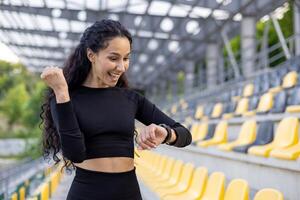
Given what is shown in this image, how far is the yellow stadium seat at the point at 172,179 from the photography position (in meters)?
4.67

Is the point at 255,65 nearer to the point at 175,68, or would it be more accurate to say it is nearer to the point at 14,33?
the point at 14,33

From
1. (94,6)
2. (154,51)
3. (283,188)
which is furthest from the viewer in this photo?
(154,51)

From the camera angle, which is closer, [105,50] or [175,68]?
[105,50]

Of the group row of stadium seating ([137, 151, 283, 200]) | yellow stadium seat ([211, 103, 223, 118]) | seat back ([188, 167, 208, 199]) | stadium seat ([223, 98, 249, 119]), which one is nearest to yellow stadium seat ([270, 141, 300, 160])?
row of stadium seating ([137, 151, 283, 200])

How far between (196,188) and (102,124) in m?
2.62

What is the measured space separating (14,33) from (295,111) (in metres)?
17.8

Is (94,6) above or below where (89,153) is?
above

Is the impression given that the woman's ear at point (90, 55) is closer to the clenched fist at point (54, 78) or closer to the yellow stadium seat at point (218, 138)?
the clenched fist at point (54, 78)

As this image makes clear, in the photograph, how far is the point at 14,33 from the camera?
20.5 meters

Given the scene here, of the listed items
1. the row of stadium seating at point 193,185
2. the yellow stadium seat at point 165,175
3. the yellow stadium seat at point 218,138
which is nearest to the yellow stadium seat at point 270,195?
the row of stadium seating at point 193,185

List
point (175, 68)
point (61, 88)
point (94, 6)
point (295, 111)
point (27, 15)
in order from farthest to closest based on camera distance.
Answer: point (175, 68), point (27, 15), point (94, 6), point (295, 111), point (61, 88)

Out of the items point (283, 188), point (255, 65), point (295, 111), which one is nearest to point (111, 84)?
point (283, 188)

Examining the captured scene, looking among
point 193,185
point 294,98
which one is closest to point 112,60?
point 193,185

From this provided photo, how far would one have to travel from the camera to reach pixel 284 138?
3928 millimetres
